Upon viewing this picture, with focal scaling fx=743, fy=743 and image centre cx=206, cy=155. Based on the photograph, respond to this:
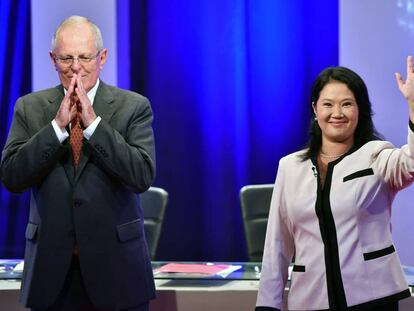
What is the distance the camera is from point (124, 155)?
7.78ft

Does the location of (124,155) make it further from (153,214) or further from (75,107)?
(153,214)

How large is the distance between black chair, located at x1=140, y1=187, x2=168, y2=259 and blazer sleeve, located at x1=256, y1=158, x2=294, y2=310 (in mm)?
1310

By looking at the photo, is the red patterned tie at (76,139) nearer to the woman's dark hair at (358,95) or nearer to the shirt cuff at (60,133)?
the shirt cuff at (60,133)

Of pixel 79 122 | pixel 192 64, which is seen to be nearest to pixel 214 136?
pixel 192 64

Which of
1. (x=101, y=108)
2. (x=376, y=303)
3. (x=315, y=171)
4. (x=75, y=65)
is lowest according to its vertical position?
(x=376, y=303)

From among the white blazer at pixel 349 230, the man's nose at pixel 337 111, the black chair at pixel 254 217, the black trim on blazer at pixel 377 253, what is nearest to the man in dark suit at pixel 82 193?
the white blazer at pixel 349 230

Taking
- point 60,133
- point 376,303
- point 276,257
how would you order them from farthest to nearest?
point 276,257 → point 60,133 → point 376,303

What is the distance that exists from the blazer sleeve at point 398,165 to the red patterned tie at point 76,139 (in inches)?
38.1

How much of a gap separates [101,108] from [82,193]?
0.31 m

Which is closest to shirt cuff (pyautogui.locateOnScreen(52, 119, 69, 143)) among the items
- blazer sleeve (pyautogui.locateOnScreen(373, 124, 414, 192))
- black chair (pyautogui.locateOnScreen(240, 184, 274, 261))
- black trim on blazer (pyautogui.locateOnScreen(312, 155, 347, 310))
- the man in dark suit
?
the man in dark suit

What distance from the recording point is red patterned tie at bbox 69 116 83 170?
247 cm

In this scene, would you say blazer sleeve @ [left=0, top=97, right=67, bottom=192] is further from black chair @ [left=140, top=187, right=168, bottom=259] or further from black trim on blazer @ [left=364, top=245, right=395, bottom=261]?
black chair @ [left=140, top=187, right=168, bottom=259]

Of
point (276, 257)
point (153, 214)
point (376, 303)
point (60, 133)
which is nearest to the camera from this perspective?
point (376, 303)

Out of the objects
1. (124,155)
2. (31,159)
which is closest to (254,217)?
(124,155)
